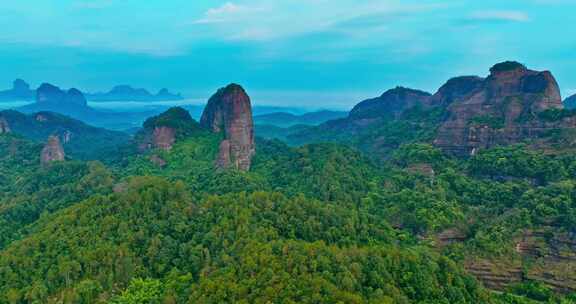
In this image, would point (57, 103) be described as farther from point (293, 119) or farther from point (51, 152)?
point (51, 152)

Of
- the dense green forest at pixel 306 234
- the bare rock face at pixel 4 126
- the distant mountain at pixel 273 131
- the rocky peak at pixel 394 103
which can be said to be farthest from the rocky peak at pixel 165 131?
the distant mountain at pixel 273 131

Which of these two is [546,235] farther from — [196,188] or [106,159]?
[106,159]

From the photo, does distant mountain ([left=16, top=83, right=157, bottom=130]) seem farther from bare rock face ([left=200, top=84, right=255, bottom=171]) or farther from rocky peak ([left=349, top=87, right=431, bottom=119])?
bare rock face ([left=200, top=84, right=255, bottom=171])

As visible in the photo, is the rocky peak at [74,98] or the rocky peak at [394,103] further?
the rocky peak at [74,98]

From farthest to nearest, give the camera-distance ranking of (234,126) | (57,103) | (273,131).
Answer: (57,103)
(273,131)
(234,126)

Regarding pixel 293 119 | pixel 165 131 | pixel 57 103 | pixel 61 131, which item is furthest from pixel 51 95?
pixel 165 131

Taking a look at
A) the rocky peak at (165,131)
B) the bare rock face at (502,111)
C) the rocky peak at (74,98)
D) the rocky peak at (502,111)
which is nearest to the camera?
the bare rock face at (502,111)

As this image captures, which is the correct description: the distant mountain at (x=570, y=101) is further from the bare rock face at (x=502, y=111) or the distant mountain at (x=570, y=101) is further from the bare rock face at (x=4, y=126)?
the bare rock face at (x=4, y=126)
